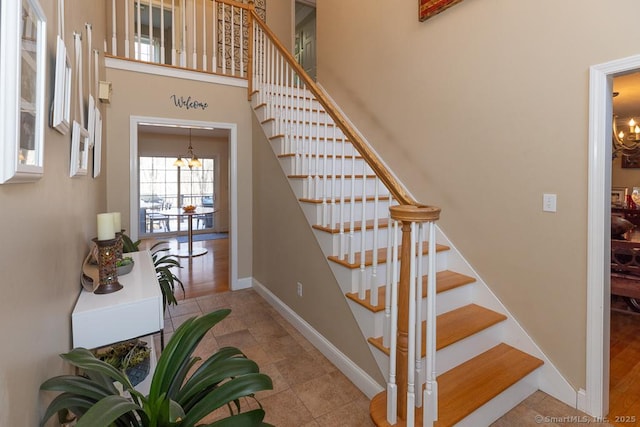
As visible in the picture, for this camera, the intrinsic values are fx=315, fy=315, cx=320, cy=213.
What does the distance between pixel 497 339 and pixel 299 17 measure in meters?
6.83

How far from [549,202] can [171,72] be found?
12.4ft

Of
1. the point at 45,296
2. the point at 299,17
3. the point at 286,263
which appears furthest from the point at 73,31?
the point at 299,17

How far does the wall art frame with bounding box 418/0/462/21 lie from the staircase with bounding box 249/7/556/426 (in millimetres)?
1245

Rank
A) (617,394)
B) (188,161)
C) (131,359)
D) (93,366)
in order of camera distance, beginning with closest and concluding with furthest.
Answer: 1. (93,366)
2. (131,359)
3. (617,394)
4. (188,161)

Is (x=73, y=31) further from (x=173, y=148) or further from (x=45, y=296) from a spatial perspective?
(x=173, y=148)

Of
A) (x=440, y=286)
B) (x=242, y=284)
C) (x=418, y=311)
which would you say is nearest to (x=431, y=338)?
(x=418, y=311)

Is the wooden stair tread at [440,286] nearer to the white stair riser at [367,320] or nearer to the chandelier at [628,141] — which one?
the white stair riser at [367,320]

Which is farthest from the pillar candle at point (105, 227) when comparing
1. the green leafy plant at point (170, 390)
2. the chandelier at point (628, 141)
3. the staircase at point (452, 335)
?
the chandelier at point (628, 141)

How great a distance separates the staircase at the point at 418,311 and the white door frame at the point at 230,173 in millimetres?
1006

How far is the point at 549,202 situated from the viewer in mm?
2049

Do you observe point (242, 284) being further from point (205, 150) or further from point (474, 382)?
point (205, 150)

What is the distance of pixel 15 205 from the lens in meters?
0.75

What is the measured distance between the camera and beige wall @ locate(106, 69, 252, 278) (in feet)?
10.7

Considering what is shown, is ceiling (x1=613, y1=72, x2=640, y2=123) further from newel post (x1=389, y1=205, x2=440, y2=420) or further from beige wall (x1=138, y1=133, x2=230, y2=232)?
beige wall (x1=138, y1=133, x2=230, y2=232)
